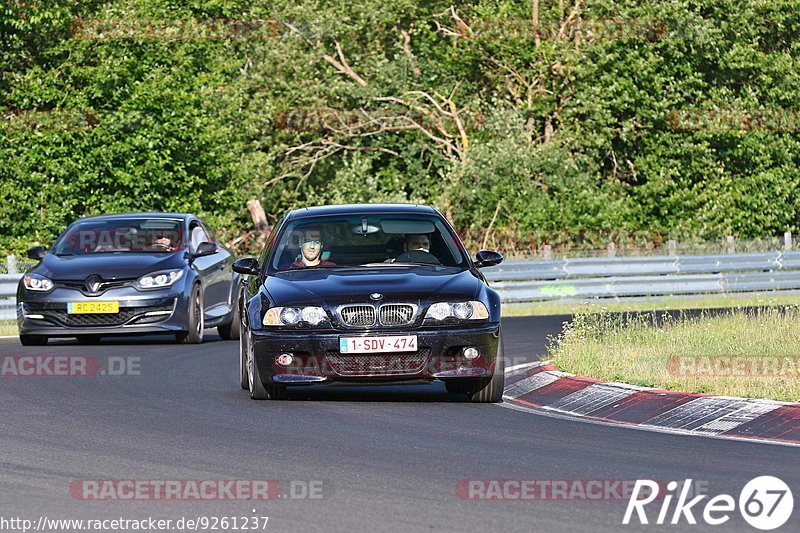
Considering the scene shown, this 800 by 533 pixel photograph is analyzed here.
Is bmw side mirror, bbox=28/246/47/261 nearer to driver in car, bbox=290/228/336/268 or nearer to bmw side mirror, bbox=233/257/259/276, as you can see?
bmw side mirror, bbox=233/257/259/276

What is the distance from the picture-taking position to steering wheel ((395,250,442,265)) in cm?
1337

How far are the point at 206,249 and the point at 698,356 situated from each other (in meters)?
A: 7.39

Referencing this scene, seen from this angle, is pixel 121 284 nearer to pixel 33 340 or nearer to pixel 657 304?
pixel 33 340

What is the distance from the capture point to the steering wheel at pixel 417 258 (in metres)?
13.4

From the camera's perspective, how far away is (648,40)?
4241 centimetres

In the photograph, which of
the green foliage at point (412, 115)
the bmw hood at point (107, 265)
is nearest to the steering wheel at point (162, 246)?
the bmw hood at point (107, 265)

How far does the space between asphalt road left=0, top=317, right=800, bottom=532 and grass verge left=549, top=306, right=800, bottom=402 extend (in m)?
1.35

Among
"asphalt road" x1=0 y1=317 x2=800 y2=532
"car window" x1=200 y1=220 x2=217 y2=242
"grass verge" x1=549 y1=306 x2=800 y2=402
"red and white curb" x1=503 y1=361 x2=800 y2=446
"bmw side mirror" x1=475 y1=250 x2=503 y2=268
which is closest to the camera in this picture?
"asphalt road" x1=0 y1=317 x2=800 y2=532

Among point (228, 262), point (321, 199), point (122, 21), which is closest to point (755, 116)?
point (321, 199)

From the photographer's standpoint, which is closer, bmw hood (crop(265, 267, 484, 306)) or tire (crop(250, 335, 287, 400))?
bmw hood (crop(265, 267, 484, 306))

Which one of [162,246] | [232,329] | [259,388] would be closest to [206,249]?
[162,246]

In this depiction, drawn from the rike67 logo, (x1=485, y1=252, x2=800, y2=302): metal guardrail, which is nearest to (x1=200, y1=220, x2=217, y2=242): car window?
(x1=485, y1=252, x2=800, y2=302): metal guardrail

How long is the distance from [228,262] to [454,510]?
45.8 feet

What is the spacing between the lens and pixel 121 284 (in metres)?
18.9
